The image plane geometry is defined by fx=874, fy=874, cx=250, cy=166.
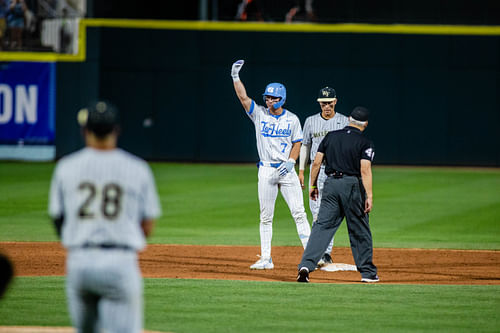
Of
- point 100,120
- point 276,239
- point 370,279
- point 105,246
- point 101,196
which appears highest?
point 100,120

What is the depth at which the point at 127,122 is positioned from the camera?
26.1m

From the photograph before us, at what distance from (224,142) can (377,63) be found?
5074 millimetres

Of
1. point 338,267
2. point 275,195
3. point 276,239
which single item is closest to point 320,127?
point 275,195

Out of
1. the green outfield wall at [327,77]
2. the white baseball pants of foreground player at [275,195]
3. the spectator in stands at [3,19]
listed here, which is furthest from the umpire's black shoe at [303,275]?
the spectator in stands at [3,19]

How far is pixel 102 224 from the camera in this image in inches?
176

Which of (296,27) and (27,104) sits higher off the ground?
(296,27)

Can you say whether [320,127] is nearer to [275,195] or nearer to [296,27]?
[275,195]

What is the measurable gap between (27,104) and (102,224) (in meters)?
21.3

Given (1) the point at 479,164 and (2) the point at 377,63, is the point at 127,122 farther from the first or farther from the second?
(1) the point at 479,164

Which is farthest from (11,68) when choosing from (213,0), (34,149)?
(213,0)

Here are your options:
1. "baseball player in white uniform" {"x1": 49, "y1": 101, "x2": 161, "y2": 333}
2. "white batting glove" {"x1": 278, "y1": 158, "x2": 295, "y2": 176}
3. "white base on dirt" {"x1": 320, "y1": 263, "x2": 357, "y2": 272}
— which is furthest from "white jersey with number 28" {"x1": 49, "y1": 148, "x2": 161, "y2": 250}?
"white base on dirt" {"x1": 320, "y1": 263, "x2": 357, "y2": 272}

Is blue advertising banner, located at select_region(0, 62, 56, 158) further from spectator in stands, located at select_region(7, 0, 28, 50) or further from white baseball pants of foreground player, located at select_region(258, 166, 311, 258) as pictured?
white baseball pants of foreground player, located at select_region(258, 166, 311, 258)

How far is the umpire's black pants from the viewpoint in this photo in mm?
8938

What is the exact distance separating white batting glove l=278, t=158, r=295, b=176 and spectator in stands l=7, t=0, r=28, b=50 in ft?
55.1
